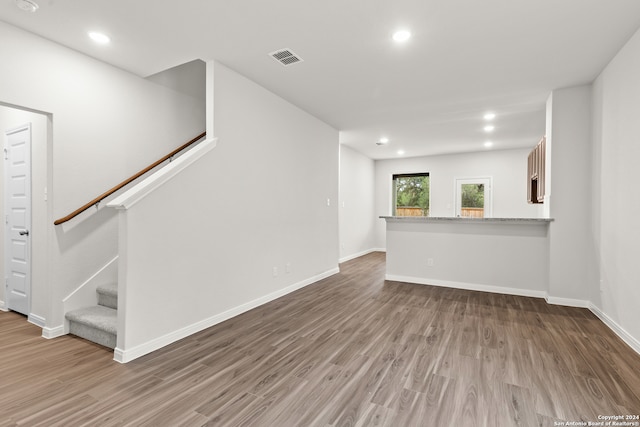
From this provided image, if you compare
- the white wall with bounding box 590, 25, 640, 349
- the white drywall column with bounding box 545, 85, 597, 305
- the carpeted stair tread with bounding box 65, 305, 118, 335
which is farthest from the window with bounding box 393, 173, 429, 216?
the carpeted stair tread with bounding box 65, 305, 118, 335

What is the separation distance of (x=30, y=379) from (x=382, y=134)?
6042mm

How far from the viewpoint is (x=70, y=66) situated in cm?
306

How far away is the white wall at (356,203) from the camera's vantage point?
7570mm

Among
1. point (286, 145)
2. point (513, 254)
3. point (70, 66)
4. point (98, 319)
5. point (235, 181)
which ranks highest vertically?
point (70, 66)

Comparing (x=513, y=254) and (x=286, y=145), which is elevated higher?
(x=286, y=145)

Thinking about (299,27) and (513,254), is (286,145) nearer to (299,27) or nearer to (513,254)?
(299,27)

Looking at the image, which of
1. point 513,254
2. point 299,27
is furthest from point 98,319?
point 513,254

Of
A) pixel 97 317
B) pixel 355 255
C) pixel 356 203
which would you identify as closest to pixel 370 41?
pixel 97 317

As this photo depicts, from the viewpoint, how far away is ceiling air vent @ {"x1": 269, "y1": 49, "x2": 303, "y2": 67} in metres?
3.14

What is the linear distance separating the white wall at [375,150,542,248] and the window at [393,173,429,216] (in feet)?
0.66

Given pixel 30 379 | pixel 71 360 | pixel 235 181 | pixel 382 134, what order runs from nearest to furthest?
pixel 30 379 < pixel 71 360 < pixel 235 181 < pixel 382 134

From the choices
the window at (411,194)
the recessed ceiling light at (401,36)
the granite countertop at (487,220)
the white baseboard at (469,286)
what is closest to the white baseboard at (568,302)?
the white baseboard at (469,286)

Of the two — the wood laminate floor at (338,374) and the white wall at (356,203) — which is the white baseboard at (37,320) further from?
the white wall at (356,203)

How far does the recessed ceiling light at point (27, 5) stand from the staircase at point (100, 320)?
8.16ft
